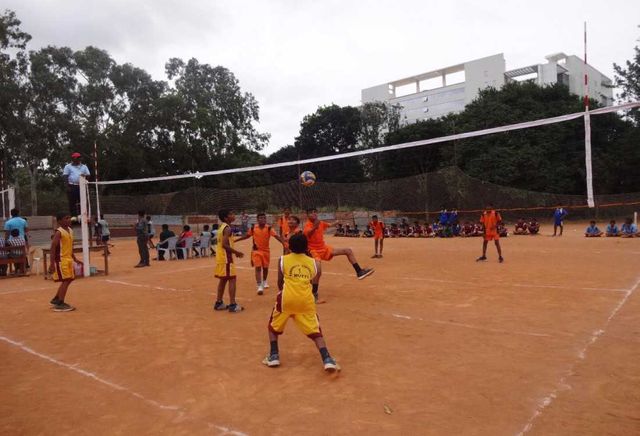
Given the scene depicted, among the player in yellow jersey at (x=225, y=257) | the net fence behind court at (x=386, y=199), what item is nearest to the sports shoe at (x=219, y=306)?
the player in yellow jersey at (x=225, y=257)

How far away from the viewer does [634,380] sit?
3924mm

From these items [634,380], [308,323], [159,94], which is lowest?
[634,380]

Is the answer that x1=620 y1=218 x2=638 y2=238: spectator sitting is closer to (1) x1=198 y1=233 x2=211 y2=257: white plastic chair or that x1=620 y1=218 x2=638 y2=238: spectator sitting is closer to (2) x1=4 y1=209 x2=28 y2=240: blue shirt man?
(1) x1=198 y1=233 x2=211 y2=257: white plastic chair

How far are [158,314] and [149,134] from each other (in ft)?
102

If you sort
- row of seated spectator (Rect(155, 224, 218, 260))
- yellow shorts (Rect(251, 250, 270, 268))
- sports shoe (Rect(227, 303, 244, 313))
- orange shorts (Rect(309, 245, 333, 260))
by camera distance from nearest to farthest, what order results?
sports shoe (Rect(227, 303, 244, 313)) → orange shorts (Rect(309, 245, 333, 260)) → yellow shorts (Rect(251, 250, 270, 268)) → row of seated spectator (Rect(155, 224, 218, 260))

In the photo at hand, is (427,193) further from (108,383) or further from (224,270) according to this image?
(108,383)

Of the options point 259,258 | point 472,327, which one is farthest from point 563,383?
point 259,258

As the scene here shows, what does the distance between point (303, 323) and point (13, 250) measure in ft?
34.3

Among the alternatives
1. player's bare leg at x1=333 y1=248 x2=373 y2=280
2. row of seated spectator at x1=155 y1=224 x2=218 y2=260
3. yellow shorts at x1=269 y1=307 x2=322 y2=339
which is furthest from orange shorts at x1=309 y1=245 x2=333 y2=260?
row of seated spectator at x1=155 y1=224 x2=218 y2=260

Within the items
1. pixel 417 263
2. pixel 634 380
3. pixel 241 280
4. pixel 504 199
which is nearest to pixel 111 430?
pixel 634 380

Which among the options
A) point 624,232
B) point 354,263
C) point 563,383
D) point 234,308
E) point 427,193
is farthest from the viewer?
point 427,193

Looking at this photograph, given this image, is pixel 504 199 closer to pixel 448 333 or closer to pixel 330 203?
pixel 330 203

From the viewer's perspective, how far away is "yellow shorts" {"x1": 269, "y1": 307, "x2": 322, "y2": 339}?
4.34 meters

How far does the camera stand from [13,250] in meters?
11.5
